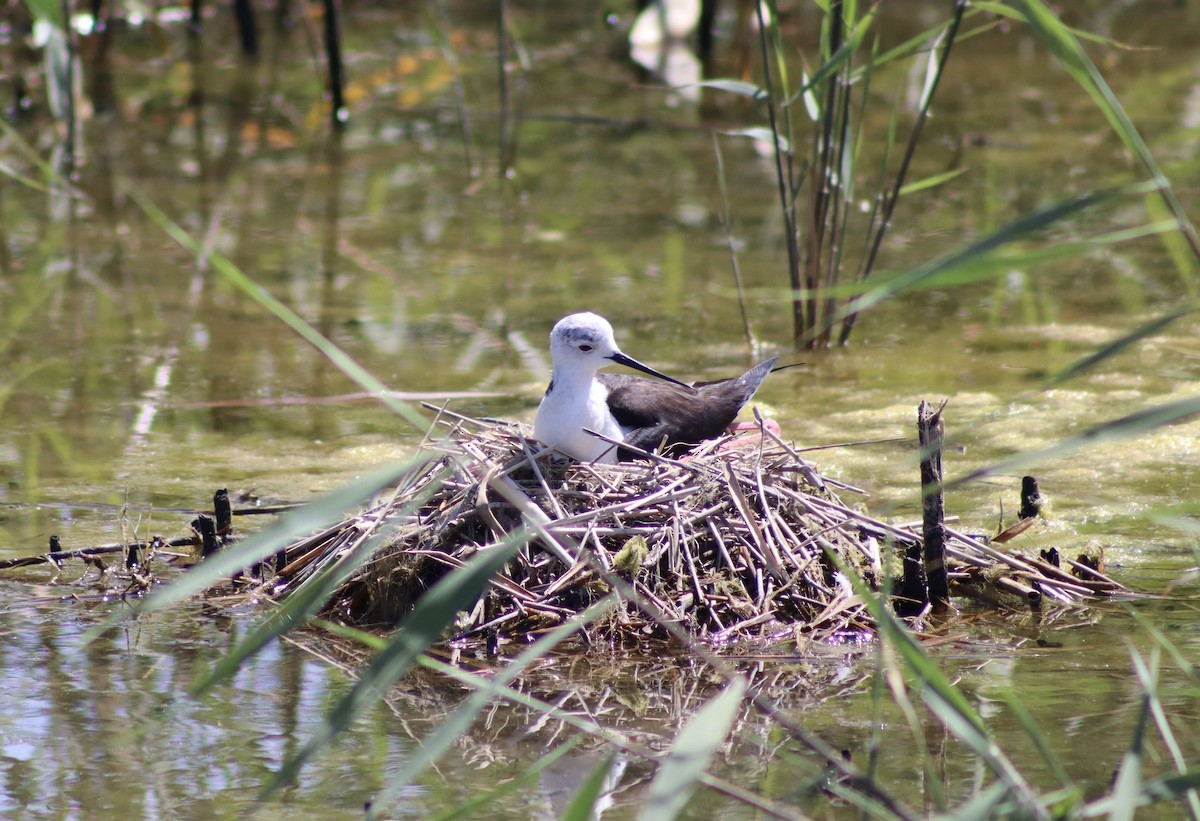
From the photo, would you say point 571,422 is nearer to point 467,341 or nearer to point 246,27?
point 467,341

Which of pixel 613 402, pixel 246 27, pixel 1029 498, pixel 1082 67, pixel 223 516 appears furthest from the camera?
pixel 246 27

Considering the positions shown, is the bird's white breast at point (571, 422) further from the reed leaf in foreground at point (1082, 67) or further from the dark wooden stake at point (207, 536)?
the reed leaf in foreground at point (1082, 67)

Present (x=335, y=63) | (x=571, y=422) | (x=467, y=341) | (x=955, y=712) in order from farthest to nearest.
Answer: (x=335, y=63)
(x=467, y=341)
(x=571, y=422)
(x=955, y=712)

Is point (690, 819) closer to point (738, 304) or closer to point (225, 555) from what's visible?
point (225, 555)

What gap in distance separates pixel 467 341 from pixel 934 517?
138 inches

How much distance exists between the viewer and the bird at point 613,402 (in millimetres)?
4773

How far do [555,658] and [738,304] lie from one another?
4034mm

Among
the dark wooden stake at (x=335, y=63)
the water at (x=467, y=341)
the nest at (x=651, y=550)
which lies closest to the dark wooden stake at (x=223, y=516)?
the nest at (x=651, y=550)

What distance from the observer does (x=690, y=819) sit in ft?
10.8

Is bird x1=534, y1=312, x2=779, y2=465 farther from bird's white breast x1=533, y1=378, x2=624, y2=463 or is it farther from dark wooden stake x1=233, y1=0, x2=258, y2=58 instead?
dark wooden stake x1=233, y1=0, x2=258, y2=58

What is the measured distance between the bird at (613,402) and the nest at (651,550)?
108 millimetres

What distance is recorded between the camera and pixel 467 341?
748 cm

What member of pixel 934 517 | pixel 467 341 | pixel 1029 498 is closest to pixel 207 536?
pixel 934 517

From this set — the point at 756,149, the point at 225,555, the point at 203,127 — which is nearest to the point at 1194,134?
the point at 225,555
